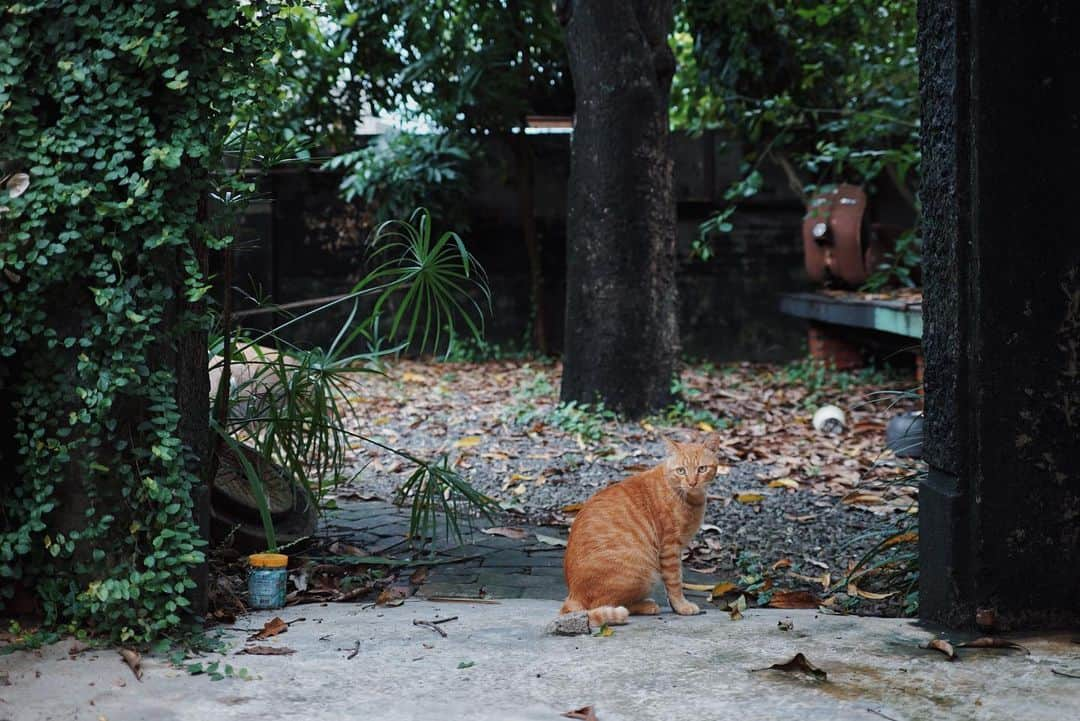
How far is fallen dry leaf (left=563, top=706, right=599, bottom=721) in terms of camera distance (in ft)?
8.29

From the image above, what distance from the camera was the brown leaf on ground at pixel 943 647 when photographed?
299 centimetres

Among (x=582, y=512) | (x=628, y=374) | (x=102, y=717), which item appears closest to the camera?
(x=102, y=717)

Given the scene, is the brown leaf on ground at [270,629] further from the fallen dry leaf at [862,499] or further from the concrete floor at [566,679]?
the fallen dry leaf at [862,499]

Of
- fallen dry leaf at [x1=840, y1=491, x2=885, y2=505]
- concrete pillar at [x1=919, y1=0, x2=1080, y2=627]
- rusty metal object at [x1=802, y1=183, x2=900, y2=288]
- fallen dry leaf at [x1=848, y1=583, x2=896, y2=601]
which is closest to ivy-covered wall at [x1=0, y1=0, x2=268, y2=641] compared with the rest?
concrete pillar at [x1=919, y1=0, x2=1080, y2=627]

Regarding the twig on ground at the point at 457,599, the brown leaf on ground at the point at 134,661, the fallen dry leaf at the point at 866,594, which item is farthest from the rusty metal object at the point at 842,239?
the brown leaf on ground at the point at 134,661

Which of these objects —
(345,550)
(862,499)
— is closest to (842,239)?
(862,499)

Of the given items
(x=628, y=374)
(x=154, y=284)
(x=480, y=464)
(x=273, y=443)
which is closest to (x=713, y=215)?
(x=628, y=374)

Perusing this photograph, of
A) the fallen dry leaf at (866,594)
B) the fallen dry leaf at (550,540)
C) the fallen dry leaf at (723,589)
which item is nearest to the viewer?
the fallen dry leaf at (866,594)

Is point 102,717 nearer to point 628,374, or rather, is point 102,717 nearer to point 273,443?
point 273,443

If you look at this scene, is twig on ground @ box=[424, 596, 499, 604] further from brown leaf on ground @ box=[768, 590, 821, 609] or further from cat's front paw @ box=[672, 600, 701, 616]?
brown leaf on ground @ box=[768, 590, 821, 609]

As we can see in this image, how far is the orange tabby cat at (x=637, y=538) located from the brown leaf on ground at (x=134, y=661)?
1.31 m

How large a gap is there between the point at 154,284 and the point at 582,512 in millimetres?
1596

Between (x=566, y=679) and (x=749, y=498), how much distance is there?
2.86 m

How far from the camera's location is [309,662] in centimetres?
300
